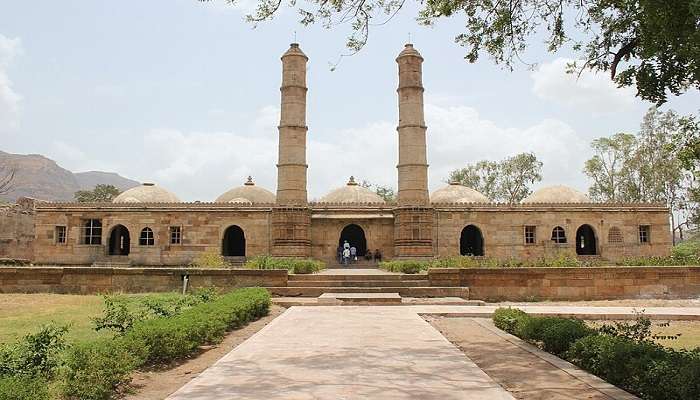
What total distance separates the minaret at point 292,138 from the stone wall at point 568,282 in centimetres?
905

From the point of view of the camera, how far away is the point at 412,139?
2197 centimetres

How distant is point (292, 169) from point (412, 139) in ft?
15.7

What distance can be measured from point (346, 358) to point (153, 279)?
395 inches

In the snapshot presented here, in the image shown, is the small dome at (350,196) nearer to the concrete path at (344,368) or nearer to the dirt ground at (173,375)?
the concrete path at (344,368)

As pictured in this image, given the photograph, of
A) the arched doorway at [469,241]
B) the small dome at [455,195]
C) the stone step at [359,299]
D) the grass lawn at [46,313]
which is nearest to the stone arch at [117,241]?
the grass lawn at [46,313]

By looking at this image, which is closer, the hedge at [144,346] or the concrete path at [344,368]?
the hedge at [144,346]

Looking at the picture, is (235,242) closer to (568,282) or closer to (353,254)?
(353,254)

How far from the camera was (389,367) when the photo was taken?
5832mm

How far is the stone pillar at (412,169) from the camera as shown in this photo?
21781mm

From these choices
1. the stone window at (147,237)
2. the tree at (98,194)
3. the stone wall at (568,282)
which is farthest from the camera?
the tree at (98,194)

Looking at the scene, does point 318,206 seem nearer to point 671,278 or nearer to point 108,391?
point 671,278

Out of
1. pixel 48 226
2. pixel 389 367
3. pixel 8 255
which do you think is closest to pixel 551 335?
pixel 389 367

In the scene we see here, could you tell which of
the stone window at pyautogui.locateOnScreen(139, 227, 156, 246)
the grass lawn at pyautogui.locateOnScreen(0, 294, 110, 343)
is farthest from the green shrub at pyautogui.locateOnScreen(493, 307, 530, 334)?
the stone window at pyautogui.locateOnScreen(139, 227, 156, 246)

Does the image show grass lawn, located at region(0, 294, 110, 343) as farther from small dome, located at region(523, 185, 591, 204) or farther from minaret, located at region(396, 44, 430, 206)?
small dome, located at region(523, 185, 591, 204)
